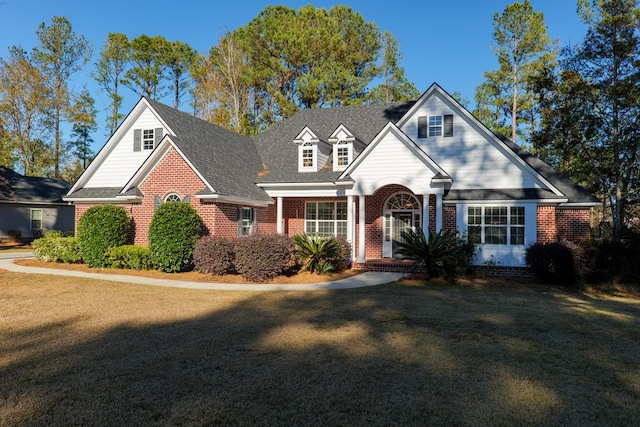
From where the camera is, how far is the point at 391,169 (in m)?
16.2

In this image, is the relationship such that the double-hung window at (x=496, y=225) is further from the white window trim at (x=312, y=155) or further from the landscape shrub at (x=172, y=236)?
the landscape shrub at (x=172, y=236)

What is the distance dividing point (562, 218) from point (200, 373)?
1551cm

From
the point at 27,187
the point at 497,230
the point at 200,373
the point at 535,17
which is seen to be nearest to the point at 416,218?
the point at 497,230

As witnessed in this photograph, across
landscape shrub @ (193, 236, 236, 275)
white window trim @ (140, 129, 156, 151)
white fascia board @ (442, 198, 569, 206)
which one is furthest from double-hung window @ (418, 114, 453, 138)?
white window trim @ (140, 129, 156, 151)

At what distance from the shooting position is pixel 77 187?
2070 centimetres

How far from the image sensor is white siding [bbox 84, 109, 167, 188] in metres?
19.5

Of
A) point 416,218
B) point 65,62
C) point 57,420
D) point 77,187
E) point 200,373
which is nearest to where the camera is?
point 57,420

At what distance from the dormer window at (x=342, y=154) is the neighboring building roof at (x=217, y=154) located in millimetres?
3478

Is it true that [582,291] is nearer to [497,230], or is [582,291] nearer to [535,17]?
[497,230]

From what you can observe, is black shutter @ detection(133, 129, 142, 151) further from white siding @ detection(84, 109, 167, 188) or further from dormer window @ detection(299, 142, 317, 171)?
dormer window @ detection(299, 142, 317, 171)

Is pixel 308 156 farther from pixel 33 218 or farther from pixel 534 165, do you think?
pixel 33 218

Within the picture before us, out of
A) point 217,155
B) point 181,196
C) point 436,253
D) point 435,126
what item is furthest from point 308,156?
point 436,253

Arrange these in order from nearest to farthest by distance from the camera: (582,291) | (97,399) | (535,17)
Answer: (97,399) < (582,291) < (535,17)

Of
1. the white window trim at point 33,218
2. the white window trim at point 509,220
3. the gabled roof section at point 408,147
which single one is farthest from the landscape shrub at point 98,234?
the white window trim at point 33,218
